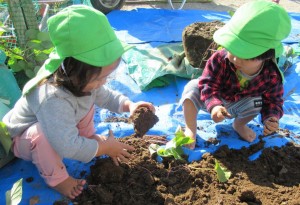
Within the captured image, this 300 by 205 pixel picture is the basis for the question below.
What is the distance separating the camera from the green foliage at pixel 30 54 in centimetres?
235

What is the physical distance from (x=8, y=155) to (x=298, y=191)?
158 cm

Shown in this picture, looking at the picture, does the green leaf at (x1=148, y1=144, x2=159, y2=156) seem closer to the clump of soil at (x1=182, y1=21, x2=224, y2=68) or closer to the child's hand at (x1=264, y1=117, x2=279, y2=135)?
the child's hand at (x1=264, y1=117, x2=279, y2=135)

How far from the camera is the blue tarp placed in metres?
1.87

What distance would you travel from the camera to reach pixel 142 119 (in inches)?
76.5

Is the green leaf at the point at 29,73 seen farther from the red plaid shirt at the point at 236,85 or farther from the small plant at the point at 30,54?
the red plaid shirt at the point at 236,85

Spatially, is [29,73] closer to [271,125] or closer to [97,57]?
[97,57]

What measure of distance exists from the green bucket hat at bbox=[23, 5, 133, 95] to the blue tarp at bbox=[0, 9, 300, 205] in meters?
0.72

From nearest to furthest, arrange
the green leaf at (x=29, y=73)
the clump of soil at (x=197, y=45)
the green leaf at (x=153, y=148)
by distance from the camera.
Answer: the green leaf at (x=153, y=148)
the green leaf at (x=29, y=73)
the clump of soil at (x=197, y=45)

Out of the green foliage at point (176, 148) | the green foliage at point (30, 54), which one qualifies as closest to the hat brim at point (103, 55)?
the green foliage at point (176, 148)

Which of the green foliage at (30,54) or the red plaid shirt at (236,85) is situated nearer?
the red plaid shirt at (236,85)

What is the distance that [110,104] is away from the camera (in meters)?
2.02

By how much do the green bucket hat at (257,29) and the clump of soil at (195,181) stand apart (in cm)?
64

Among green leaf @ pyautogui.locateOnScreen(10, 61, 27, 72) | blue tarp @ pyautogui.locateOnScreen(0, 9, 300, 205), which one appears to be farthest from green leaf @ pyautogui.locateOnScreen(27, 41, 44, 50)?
blue tarp @ pyautogui.locateOnScreen(0, 9, 300, 205)

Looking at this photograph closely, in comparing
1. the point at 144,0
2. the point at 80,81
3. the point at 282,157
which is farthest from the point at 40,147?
the point at 144,0
